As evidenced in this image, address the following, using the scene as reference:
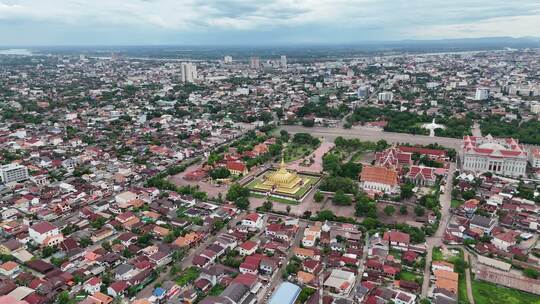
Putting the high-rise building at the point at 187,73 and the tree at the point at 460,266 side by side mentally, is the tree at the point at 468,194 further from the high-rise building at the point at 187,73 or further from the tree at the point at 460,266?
the high-rise building at the point at 187,73

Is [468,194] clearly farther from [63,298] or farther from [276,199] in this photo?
[63,298]

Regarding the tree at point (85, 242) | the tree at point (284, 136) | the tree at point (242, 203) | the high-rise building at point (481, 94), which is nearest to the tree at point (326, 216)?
the tree at point (242, 203)

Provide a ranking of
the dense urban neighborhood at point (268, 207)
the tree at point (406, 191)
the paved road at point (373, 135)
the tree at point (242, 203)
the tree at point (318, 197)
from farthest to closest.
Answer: the paved road at point (373, 135), the tree at point (406, 191), the tree at point (318, 197), the tree at point (242, 203), the dense urban neighborhood at point (268, 207)

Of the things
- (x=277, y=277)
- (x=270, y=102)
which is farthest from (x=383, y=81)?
(x=277, y=277)

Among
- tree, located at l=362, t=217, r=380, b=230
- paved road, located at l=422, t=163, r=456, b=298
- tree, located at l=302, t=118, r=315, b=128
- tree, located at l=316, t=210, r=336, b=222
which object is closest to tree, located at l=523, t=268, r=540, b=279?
paved road, located at l=422, t=163, r=456, b=298

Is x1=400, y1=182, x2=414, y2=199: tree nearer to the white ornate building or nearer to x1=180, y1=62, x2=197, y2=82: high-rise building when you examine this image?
the white ornate building
